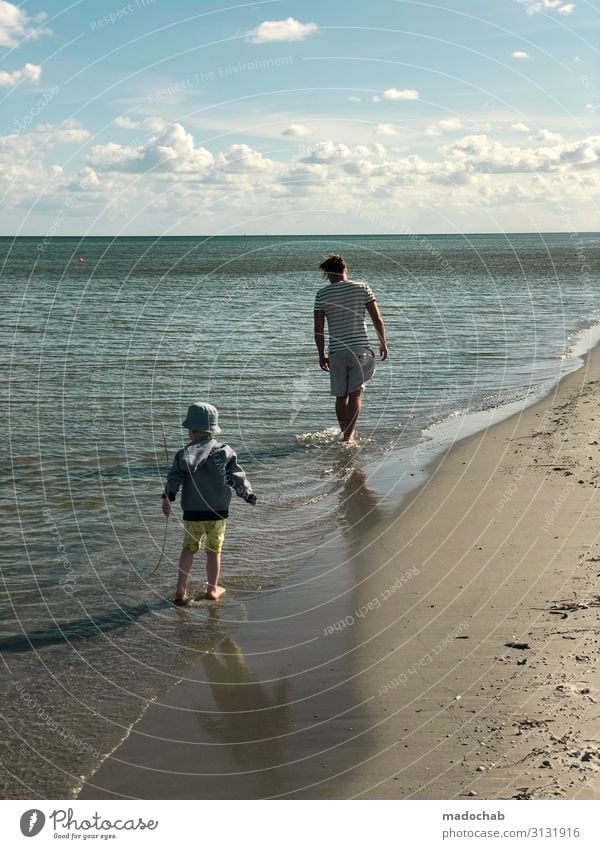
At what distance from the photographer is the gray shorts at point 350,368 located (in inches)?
455

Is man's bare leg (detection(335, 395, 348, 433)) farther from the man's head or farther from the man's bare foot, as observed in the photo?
the man's bare foot

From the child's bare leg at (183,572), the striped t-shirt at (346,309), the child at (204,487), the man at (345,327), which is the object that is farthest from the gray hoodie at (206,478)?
the striped t-shirt at (346,309)

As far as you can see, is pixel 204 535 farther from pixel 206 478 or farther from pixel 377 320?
pixel 377 320

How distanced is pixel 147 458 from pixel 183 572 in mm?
4690

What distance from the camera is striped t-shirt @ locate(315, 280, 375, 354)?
11141 mm

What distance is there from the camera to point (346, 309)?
442 inches

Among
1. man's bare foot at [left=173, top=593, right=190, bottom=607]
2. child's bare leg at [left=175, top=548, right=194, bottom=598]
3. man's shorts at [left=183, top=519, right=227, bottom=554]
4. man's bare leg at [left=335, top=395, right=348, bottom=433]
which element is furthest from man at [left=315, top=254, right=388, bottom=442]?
man's bare foot at [left=173, top=593, right=190, bottom=607]

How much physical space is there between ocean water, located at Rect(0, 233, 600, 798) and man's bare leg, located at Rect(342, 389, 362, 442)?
256 millimetres

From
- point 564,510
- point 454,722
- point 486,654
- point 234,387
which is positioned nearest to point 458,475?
point 564,510

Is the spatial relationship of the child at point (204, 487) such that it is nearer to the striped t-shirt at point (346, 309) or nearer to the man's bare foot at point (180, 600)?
the man's bare foot at point (180, 600)

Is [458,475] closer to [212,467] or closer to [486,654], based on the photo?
[212,467]

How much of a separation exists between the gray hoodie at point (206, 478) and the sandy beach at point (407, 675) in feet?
2.49

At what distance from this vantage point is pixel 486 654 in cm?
569

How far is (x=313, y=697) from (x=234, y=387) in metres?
11.7
